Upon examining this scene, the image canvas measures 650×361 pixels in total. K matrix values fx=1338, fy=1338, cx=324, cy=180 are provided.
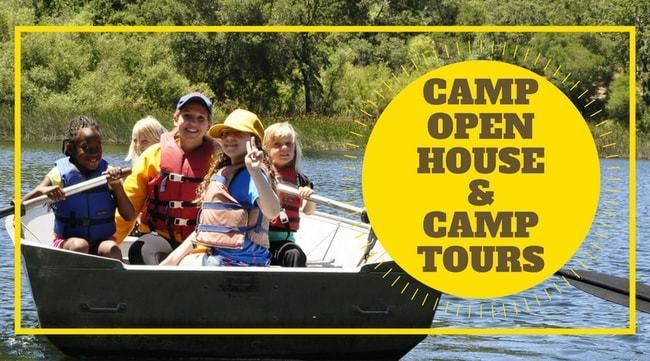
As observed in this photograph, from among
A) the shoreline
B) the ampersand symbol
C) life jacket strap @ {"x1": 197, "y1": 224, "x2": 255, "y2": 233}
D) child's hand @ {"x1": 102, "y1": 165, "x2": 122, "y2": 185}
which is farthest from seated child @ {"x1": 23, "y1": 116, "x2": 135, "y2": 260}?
the shoreline

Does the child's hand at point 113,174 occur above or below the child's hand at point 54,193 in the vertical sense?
above

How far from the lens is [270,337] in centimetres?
465

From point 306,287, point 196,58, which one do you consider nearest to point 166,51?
point 196,58

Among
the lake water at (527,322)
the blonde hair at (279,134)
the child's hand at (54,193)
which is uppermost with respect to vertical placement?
the blonde hair at (279,134)

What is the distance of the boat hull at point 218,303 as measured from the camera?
4457 mm

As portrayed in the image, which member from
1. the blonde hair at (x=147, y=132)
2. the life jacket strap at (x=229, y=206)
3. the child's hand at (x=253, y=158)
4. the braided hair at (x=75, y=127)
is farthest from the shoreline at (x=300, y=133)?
the child's hand at (x=253, y=158)

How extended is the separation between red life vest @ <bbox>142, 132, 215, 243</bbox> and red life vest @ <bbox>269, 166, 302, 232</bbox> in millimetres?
277

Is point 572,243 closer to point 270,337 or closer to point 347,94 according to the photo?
point 270,337

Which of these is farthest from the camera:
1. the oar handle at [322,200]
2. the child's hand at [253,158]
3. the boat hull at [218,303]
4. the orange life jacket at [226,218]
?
the oar handle at [322,200]

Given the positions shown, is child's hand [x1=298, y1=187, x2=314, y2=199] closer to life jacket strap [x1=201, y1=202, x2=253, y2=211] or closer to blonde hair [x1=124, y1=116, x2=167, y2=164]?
life jacket strap [x1=201, y1=202, x2=253, y2=211]

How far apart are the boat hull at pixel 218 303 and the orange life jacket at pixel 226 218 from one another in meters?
0.10

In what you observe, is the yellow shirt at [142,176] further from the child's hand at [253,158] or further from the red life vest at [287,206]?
the child's hand at [253,158]

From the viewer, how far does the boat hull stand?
A: 446 cm

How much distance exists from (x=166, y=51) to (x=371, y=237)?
21.7m
